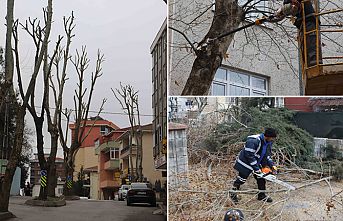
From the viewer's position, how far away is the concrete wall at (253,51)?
34.2 feet

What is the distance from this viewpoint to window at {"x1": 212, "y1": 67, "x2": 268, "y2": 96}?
1093 cm

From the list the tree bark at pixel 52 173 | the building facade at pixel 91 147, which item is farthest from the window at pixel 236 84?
the building facade at pixel 91 147

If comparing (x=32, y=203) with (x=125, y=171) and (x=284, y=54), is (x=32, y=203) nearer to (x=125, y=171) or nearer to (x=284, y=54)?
(x=284, y=54)

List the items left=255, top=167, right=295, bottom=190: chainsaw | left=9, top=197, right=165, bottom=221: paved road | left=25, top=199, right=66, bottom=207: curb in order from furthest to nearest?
left=25, top=199, right=66, bottom=207: curb → left=9, top=197, right=165, bottom=221: paved road → left=255, top=167, right=295, bottom=190: chainsaw

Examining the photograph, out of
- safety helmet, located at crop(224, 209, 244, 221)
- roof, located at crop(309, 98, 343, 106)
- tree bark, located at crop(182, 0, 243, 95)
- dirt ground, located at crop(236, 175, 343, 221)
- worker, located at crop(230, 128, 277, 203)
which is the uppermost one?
tree bark, located at crop(182, 0, 243, 95)

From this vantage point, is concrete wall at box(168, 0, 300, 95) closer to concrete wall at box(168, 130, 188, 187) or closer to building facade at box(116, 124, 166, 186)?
concrete wall at box(168, 130, 188, 187)

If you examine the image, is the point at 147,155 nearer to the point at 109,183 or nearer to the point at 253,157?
the point at 109,183

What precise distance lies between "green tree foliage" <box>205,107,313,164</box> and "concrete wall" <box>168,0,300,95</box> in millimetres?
2329

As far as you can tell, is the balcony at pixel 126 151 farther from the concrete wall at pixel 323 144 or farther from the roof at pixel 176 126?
the concrete wall at pixel 323 144

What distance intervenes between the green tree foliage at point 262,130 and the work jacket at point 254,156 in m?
0.11

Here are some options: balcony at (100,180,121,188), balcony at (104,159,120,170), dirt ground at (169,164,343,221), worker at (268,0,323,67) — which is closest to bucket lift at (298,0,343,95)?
worker at (268,0,323,67)

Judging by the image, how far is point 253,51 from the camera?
1134 centimetres

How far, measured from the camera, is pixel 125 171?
41125mm

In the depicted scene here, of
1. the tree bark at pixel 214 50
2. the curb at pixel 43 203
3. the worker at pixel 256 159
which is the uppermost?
the tree bark at pixel 214 50
